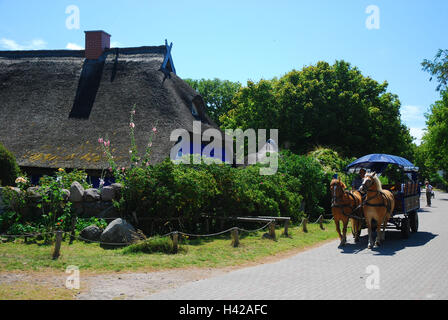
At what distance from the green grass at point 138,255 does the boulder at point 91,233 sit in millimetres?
289

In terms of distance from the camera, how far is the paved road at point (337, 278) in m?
6.45

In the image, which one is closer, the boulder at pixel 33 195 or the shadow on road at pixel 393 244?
the shadow on road at pixel 393 244

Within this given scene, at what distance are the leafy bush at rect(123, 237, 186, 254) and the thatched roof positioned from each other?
7.36 metres

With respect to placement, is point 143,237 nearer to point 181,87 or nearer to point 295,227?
point 295,227

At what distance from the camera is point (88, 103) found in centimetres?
2127

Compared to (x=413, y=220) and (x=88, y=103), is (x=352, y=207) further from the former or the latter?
(x=88, y=103)

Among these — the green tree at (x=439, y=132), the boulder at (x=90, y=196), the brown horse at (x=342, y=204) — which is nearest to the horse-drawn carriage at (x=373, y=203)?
the brown horse at (x=342, y=204)

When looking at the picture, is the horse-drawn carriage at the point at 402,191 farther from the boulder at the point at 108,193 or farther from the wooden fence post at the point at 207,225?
the boulder at the point at 108,193

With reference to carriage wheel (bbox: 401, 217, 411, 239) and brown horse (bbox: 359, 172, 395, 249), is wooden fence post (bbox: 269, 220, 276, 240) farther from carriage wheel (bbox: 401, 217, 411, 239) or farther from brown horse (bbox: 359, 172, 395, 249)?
carriage wheel (bbox: 401, 217, 411, 239)

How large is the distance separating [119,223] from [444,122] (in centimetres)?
3848

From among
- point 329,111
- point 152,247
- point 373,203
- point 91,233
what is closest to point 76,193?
point 91,233

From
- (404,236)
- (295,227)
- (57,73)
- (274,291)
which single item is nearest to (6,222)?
(274,291)

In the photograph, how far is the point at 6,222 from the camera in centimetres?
1155

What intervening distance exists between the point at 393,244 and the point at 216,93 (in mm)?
42527
